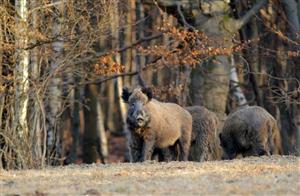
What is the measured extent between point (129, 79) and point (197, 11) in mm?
13886

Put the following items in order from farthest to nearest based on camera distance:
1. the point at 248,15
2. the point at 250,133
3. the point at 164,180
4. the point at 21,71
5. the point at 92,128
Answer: the point at 92,128 → the point at 248,15 → the point at 250,133 → the point at 21,71 → the point at 164,180

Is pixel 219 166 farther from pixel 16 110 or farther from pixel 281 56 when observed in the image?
pixel 281 56

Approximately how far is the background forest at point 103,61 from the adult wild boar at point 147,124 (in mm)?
1583

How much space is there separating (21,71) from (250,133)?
544 centimetres

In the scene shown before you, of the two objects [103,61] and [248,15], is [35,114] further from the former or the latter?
[248,15]

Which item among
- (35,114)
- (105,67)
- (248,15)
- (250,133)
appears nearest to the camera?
(35,114)

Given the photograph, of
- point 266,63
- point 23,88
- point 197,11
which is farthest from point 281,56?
point 23,88

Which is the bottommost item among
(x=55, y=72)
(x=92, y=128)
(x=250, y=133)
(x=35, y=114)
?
(x=250, y=133)

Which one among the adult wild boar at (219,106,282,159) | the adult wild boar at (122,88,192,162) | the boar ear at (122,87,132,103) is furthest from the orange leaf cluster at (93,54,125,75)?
the adult wild boar at (219,106,282,159)

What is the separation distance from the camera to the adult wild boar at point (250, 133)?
2089 cm

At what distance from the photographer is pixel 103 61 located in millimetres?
22844

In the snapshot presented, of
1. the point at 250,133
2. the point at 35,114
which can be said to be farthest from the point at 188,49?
the point at 35,114

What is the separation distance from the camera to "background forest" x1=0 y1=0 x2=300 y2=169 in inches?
739

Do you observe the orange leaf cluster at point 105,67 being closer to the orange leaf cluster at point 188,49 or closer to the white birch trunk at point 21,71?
the orange leaf cluster at point 188,49
